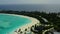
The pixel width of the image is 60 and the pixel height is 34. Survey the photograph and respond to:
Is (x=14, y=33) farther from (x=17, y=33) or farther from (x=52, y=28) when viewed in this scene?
(x=52, y=28)

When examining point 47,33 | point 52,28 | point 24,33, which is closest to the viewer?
point 47,33

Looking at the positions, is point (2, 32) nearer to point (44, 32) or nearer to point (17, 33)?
point (17, 33)

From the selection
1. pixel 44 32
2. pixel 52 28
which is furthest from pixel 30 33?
pixel 52 28

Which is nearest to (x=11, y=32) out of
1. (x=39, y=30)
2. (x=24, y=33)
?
(x=24, y=33)

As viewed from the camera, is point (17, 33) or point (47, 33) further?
point (17, 33)

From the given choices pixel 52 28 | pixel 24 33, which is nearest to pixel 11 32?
pixel 24 33

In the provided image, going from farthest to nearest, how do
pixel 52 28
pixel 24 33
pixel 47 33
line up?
pixel 52 28, pixel 24 33, pixel 47 33

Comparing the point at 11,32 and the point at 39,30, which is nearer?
the point at 39,30

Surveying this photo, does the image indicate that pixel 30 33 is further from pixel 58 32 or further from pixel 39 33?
pixel 58 32
